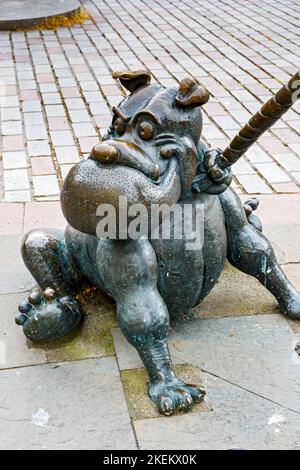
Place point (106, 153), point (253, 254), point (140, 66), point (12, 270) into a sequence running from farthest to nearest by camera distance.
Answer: point (140, 66), point (12, 270), point (253, 254), point (106, 153)

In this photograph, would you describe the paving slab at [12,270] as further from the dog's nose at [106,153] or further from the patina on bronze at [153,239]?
the dog's nose at [106,153]

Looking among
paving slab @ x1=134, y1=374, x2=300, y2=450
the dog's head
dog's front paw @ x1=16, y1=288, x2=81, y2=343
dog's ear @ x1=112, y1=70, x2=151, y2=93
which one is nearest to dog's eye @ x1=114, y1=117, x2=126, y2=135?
the dog's head

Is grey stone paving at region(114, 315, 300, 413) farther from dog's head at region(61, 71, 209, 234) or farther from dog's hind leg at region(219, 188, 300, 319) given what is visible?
dog's head at region(61, 71, 209, 234)

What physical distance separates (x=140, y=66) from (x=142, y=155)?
5520 mm

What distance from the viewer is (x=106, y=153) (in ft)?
8.17

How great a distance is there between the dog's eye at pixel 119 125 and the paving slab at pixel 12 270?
49.0 inches

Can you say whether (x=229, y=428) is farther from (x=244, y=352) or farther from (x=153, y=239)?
(x=153, y=239)

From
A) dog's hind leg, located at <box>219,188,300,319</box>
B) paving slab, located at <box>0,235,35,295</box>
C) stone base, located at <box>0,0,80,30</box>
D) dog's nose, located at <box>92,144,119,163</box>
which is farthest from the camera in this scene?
stone base, located at <box>0,0,80,30</box>

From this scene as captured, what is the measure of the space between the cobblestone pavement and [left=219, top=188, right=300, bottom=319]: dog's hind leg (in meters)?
1.68

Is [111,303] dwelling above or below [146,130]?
below

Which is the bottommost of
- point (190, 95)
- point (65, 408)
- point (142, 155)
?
point (65, 408)

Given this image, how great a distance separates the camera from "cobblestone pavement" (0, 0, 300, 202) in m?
5.40

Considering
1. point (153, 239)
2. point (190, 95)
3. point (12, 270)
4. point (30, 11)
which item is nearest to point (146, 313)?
point (153, 239)
